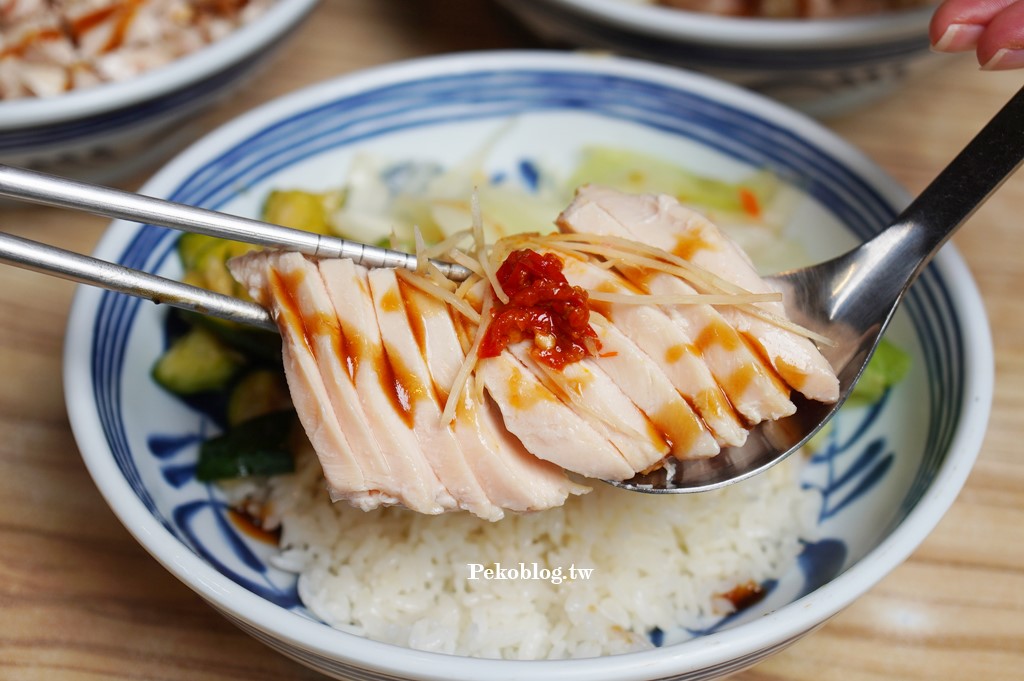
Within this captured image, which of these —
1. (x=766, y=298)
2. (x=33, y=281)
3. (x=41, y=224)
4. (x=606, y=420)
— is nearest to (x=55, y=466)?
(x=33, y=281)

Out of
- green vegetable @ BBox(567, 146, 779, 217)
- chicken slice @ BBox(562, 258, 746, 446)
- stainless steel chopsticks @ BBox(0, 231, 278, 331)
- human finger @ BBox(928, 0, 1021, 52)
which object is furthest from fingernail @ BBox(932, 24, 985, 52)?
stainless steel chopsticks @ BBox(0, 231, 278, 331)

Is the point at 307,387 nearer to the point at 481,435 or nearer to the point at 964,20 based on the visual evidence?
the point at 481,435

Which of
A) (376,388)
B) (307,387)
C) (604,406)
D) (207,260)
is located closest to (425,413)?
(376,388)

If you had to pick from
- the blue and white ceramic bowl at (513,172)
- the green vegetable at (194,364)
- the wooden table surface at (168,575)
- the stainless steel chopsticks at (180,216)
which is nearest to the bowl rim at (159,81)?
the blue and white ceramic bowl at (513,172)

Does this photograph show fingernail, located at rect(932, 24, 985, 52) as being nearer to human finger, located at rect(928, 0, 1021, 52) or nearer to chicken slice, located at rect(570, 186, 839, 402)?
human finger, located at rect(928, 0, 1021, 52)

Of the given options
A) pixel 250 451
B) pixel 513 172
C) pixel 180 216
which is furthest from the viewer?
pixel 513 172

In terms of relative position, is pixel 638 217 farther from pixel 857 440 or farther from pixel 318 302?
pixel 857 440

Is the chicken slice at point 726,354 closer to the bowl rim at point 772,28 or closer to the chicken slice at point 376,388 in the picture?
the chicken slice at point 376,388

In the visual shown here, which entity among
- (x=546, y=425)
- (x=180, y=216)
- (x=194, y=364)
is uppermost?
(x=180, y=216)

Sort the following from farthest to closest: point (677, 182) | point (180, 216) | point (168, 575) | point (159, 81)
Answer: point (677, 182) → point (159, 81) → point (168, 575) → point (180, 216)
